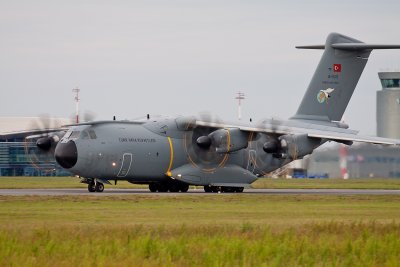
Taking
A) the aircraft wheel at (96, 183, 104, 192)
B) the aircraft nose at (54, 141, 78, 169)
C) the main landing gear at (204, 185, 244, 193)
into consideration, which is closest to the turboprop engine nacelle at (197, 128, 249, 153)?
the main landing gear at (204, 185, 244, 193)

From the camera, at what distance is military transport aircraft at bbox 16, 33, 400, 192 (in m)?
47.7

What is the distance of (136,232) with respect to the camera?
930 inches

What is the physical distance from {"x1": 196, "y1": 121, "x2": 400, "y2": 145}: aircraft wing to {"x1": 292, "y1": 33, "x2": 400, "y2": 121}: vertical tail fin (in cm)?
207

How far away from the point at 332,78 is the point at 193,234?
31864mm

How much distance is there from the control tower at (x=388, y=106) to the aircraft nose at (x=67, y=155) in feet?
136

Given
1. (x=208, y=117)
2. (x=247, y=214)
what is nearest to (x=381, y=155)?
(x=208, y=117)

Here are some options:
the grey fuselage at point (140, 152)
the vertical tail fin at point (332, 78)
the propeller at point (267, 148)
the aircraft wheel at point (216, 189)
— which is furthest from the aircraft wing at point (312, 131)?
the aircraft wheel at point (216, 189)

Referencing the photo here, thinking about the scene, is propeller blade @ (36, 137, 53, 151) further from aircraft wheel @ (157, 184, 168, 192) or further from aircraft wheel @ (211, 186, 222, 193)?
aircraft wheel @ (211, 186, 222, 193)

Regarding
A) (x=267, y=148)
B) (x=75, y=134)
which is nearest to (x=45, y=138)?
(x=75, y=134)

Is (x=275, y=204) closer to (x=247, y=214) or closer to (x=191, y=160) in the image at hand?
(x=247, y=214)

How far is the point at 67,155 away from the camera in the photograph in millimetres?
46375

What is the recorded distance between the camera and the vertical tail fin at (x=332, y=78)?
5378 centimetres

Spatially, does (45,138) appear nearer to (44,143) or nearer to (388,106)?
(44,143)

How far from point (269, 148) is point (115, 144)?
7.90 meters
